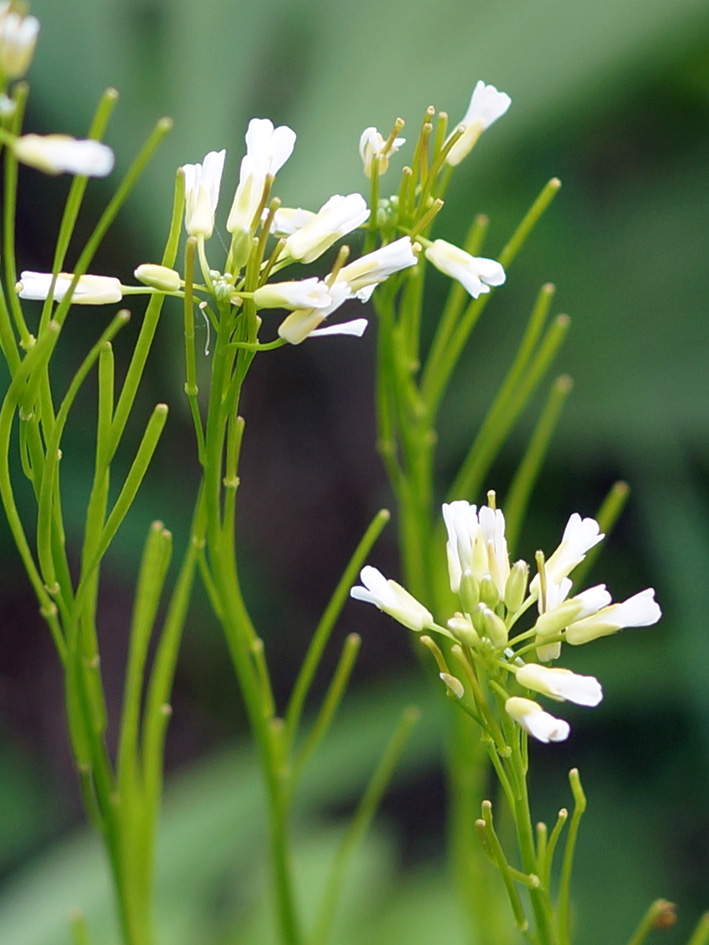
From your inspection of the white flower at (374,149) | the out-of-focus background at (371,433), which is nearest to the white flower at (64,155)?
the white flower at (374,149)

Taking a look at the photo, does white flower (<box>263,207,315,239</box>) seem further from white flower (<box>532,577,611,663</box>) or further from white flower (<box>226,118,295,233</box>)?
white flower (<box>532,577,611,663</box>)

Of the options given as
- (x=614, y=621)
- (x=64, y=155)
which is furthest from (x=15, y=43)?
(x=614, y=621)

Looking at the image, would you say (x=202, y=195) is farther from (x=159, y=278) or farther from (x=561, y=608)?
(x=561, y=608)

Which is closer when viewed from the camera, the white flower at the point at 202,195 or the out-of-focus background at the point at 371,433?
the white flower at the point at 202,195

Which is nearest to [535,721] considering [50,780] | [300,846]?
[300,846]

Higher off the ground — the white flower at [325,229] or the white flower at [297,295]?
the white flower at [325,229]

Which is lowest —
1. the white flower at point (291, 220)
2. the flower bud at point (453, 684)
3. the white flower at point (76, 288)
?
the flower bud at point (453, 684)

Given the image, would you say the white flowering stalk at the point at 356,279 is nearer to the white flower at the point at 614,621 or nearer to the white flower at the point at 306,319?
the white flower at the point at 306,319

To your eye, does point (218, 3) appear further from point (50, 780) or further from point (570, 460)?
point (50, 780)
